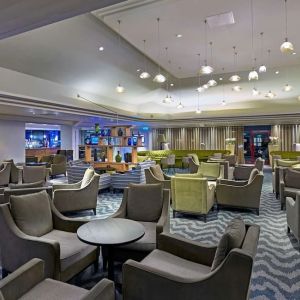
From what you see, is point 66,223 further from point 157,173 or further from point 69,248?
point 157,173

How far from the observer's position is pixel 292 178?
5703mm

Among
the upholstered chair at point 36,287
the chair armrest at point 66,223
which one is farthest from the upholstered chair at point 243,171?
the upholstered chair at point 36,287

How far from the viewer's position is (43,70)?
710 cm

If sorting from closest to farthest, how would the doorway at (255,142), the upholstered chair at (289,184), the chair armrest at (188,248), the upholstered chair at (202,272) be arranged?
1. the upholstered chair at (202,272)
2. the chair armrest at (188,248)
3. the upholstered chair at (289,184)
4. the doorway at (255,142)

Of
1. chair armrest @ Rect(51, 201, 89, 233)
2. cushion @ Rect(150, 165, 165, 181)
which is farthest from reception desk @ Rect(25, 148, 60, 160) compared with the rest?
chair armrest @ Rect(51, 201, 89, 233)

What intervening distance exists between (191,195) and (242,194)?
1.20 metres

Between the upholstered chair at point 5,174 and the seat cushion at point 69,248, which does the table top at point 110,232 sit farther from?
the upholstered chair at point 5,174

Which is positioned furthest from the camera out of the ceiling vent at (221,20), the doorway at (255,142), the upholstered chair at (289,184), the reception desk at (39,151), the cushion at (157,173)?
the doorway at (255,142)

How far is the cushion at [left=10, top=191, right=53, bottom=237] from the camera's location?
9.23 ft

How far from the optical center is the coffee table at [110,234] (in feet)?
8.01

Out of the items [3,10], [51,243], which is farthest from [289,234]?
[3,10]

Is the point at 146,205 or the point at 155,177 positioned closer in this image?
the point at 146,205

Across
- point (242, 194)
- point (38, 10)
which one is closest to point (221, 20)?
point (38, 10)

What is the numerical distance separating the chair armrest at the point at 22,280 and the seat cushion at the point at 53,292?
0.12ft
